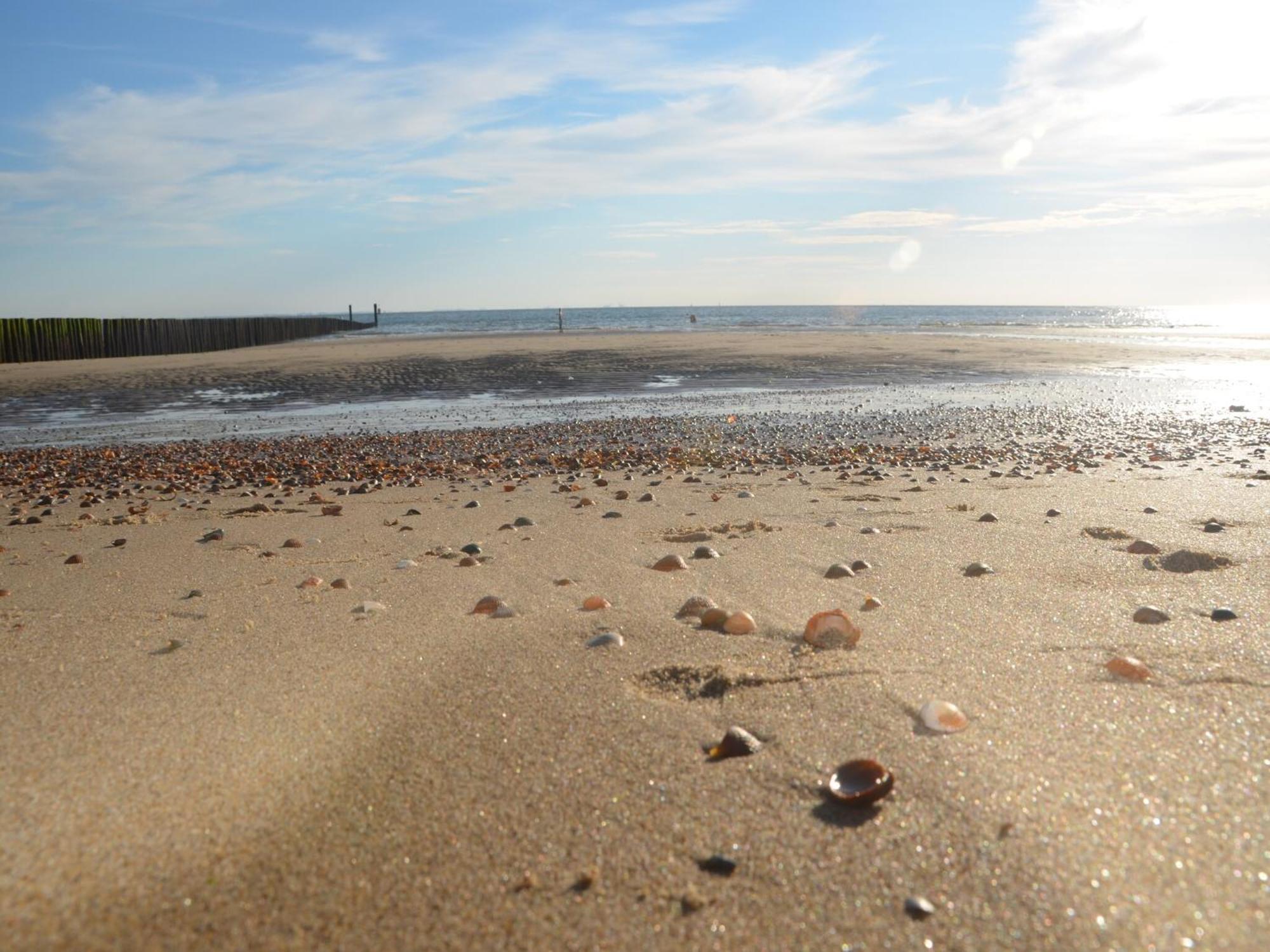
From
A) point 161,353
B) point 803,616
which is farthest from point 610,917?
point 161,353

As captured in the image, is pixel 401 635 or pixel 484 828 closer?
pixel 484 828

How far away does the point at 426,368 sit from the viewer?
64.5 feet

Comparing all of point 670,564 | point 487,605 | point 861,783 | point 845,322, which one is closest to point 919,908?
point 861,783

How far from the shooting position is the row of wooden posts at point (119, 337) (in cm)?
2717

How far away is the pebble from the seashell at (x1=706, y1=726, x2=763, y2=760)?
0.58m

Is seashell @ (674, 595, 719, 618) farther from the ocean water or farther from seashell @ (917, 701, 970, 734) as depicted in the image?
the ocean water

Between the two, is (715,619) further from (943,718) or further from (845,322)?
(845,322)

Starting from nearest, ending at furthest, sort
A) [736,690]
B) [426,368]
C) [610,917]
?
[610,917] → [736,690] → [426,368]

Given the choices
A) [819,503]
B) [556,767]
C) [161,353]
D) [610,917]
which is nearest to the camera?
[610,917]

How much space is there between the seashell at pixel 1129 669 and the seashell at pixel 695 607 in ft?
4.03

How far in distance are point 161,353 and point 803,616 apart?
34243mm

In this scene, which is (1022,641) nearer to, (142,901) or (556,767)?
(556,767)

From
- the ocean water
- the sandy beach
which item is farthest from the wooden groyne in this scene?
the sandy beach

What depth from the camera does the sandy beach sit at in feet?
5.11
